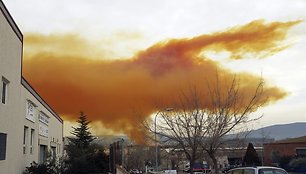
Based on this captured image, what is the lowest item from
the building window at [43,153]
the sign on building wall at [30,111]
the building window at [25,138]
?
the building window at [43,153]

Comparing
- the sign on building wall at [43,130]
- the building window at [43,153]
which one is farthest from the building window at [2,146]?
the building window at [43,153]

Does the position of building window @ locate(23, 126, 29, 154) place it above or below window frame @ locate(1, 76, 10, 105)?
below

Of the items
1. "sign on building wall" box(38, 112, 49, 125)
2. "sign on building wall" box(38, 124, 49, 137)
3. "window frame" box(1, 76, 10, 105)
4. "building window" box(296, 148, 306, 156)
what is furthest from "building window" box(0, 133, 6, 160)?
"building window" box(296, 148, 306, 156)

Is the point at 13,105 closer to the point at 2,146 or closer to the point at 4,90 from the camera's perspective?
the point at 4,90

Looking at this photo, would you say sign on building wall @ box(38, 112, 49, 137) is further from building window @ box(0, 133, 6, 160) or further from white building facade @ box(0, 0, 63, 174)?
building window @ box(0, 133, 6, 160)

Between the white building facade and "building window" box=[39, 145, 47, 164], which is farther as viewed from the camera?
"building window" box=[39, 145, 47, 164]

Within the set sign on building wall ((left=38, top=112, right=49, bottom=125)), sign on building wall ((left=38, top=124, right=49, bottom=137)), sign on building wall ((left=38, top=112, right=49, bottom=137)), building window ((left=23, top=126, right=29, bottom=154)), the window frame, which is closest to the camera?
the window frame

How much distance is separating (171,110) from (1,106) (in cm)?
1507

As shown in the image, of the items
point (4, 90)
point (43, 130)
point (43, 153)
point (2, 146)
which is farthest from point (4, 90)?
point (43, 153)

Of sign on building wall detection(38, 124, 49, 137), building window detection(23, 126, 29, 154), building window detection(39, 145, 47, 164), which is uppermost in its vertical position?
sign on building wall detection(38, 124, 49, 137)

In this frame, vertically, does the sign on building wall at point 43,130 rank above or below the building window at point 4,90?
below

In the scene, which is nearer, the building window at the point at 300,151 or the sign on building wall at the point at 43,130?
the sign on building wall at the point at 43,130

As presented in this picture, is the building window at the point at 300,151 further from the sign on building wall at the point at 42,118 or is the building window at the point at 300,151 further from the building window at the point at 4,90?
the building window at the point at 4,90

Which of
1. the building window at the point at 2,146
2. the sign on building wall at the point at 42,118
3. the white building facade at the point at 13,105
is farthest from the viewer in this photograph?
the sign on building wall at the point at 42,118
